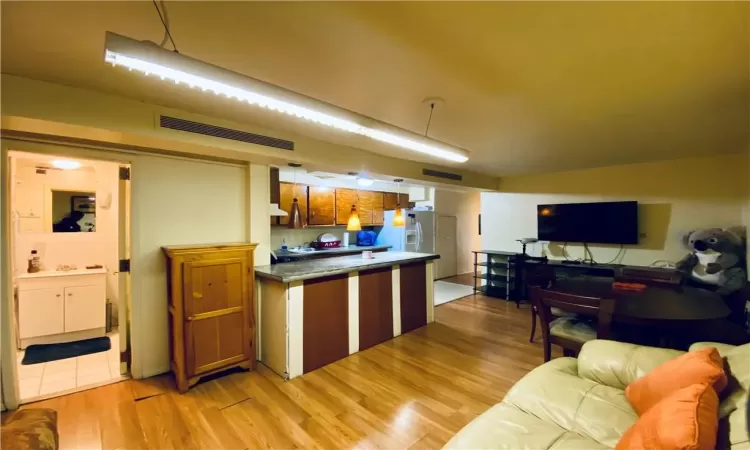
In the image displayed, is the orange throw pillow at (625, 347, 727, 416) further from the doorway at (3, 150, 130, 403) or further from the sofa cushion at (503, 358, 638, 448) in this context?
the doorway at (3, 150, 130, 403)

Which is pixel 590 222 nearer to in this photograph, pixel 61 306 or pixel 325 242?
pixel 325 242

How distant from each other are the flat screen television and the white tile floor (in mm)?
6115

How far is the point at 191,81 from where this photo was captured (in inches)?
54.0

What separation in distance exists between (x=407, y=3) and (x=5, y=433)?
2543 mm

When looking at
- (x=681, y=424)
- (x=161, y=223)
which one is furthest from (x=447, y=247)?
(x=681, y=424)

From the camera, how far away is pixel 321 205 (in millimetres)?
5805

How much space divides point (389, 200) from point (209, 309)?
4830 mm

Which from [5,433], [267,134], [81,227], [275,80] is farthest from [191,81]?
[81,227]

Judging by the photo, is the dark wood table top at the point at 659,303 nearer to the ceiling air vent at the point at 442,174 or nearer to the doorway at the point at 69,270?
the ceiling air vent at the point at 442,174

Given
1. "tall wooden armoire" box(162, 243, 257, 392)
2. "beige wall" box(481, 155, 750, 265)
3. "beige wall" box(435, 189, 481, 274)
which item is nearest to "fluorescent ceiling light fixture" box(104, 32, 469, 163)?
"tall wooden armoire" box(162, 243, 257, 392)

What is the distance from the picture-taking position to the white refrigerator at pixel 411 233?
6.82m

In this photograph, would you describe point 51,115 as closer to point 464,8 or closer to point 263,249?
point 263,249

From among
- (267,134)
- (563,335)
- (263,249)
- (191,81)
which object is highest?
(267,134)

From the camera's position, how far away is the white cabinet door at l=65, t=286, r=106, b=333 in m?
3.85
